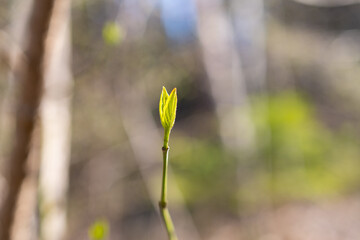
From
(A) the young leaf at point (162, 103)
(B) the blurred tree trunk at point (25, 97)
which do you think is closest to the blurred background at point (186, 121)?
(B) the blurred tree trunk at point (25, 97)

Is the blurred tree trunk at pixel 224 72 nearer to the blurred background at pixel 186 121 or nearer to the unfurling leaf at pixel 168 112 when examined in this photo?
the blurred background at pixel 186 121

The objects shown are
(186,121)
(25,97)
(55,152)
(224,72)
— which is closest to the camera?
(25,97)

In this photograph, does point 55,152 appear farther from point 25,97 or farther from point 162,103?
point 162,103

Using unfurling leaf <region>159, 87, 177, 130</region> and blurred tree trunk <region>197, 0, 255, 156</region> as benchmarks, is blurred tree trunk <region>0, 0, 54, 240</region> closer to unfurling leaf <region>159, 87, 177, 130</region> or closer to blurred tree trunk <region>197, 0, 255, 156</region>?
unfurling leaf <region>159, 87, 177, 130</region>

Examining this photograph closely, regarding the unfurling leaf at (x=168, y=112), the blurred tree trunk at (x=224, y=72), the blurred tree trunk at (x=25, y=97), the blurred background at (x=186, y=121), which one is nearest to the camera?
the unfurling leaf at (x=168, y=112)

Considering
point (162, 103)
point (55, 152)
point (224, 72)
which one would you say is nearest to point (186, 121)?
point (224, 72)

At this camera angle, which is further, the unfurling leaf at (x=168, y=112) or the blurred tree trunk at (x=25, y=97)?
the blurred tree trunk at (x=25, y=97)

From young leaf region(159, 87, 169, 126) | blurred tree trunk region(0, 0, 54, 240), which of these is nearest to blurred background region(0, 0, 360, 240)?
blurred tree trunk region(0, 0, 54, 240)

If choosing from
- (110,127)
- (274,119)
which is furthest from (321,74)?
(110,127)

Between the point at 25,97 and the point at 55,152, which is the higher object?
the point at 25,97
